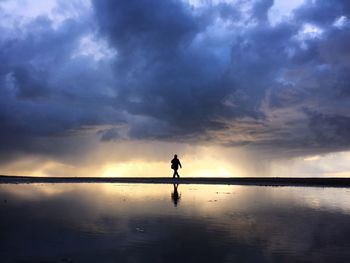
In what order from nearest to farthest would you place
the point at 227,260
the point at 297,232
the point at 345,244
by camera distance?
1. the point at 227,260
2. the point at 345,244
3. the point at 297,232

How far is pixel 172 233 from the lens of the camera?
14344 millimetres

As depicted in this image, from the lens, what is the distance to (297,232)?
1509 cm

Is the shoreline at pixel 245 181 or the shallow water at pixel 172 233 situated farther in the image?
the shoreline at pixel 245 181

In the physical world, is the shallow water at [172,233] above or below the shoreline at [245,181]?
below

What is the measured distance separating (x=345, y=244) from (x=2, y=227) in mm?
10864

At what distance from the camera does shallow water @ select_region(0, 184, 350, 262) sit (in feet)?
37.1

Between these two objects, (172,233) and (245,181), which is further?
(245,181)

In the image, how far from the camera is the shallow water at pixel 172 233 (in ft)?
37.1

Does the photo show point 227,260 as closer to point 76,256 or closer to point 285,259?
point 285,259

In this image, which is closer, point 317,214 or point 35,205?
point 317,214

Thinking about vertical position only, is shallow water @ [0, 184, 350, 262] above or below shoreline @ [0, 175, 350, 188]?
below

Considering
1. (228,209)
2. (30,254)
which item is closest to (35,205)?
→ (228,209)

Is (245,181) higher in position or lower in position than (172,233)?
higher

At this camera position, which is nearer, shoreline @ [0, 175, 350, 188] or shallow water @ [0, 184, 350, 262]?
shallow water @ [0, 184, 350, 262]
